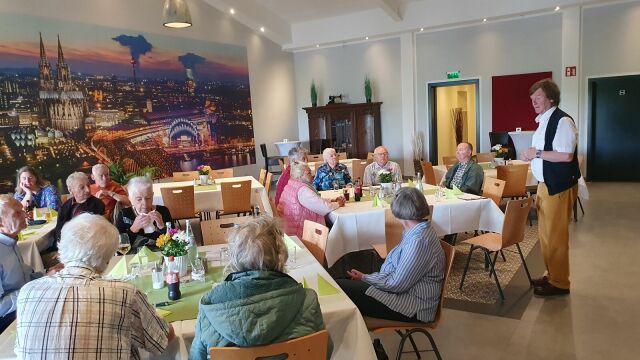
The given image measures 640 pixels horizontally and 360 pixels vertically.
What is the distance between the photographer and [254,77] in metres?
12.1

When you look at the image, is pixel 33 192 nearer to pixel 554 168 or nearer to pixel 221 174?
pixel 221 174

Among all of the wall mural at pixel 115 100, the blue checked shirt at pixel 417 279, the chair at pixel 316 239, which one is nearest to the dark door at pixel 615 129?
the wall mural at pixel 115 100

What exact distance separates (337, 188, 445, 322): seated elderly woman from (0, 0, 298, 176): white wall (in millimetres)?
7321

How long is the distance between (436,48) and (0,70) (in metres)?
8.82

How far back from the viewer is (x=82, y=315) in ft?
5.44

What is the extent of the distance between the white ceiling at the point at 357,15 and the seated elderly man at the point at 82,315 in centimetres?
946

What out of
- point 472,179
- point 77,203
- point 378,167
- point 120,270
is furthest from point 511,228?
point 77,203

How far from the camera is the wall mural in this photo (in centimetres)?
731

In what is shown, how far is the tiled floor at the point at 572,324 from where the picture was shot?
3.22 meters

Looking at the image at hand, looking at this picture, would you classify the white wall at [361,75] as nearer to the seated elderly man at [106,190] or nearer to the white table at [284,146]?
the white table at [284,146]

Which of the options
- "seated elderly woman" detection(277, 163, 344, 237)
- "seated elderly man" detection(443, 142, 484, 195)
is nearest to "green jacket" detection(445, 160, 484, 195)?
"seated elderly man" detection(443, 142, 484, 195)

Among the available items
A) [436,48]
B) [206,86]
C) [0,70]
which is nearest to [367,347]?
[0,70]

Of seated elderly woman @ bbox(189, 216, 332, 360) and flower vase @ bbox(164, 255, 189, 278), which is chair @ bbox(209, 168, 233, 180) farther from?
seated elderly woman @ bbox(189, 216, 332, 360)

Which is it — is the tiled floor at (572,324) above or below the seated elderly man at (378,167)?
below
